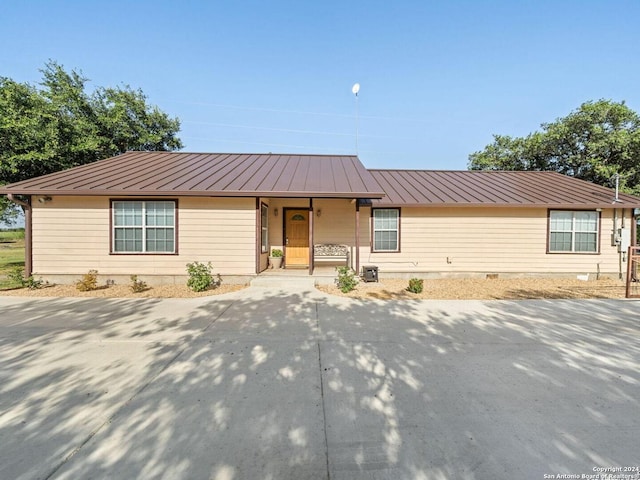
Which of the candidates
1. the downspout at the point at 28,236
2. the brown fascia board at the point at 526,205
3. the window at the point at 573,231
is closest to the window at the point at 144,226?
the downspout at the point at 28,236

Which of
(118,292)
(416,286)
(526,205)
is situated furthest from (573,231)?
(118,292)

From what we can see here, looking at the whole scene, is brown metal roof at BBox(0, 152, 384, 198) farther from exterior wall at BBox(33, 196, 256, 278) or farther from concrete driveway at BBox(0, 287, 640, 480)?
concrete driveway at BBox(0, 287, 640, 480)

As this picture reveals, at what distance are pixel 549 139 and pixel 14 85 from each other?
30610 mm

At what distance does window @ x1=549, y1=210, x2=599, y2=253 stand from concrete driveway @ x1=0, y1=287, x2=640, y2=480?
19.3 ft

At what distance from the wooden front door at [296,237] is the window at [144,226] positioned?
4.06m

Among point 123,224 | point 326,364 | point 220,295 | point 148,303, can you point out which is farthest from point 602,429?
point 123,224

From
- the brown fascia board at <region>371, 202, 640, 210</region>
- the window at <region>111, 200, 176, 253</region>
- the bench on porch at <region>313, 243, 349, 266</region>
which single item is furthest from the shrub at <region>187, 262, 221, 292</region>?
the brown fascia board at <region>371, 202, 640, 210</region>

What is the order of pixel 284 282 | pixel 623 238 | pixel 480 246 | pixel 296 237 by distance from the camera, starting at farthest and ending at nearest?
pixel 296 237 → pixel 480 246 → pixel 623 238 → pixel 284 282

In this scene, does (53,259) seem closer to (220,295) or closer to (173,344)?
(220,295)

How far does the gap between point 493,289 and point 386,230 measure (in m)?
3.78

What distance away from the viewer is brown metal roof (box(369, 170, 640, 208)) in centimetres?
948

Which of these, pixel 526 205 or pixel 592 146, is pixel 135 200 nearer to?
pixel 526 205

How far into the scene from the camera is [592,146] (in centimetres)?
1658

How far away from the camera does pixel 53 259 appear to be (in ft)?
28.1
